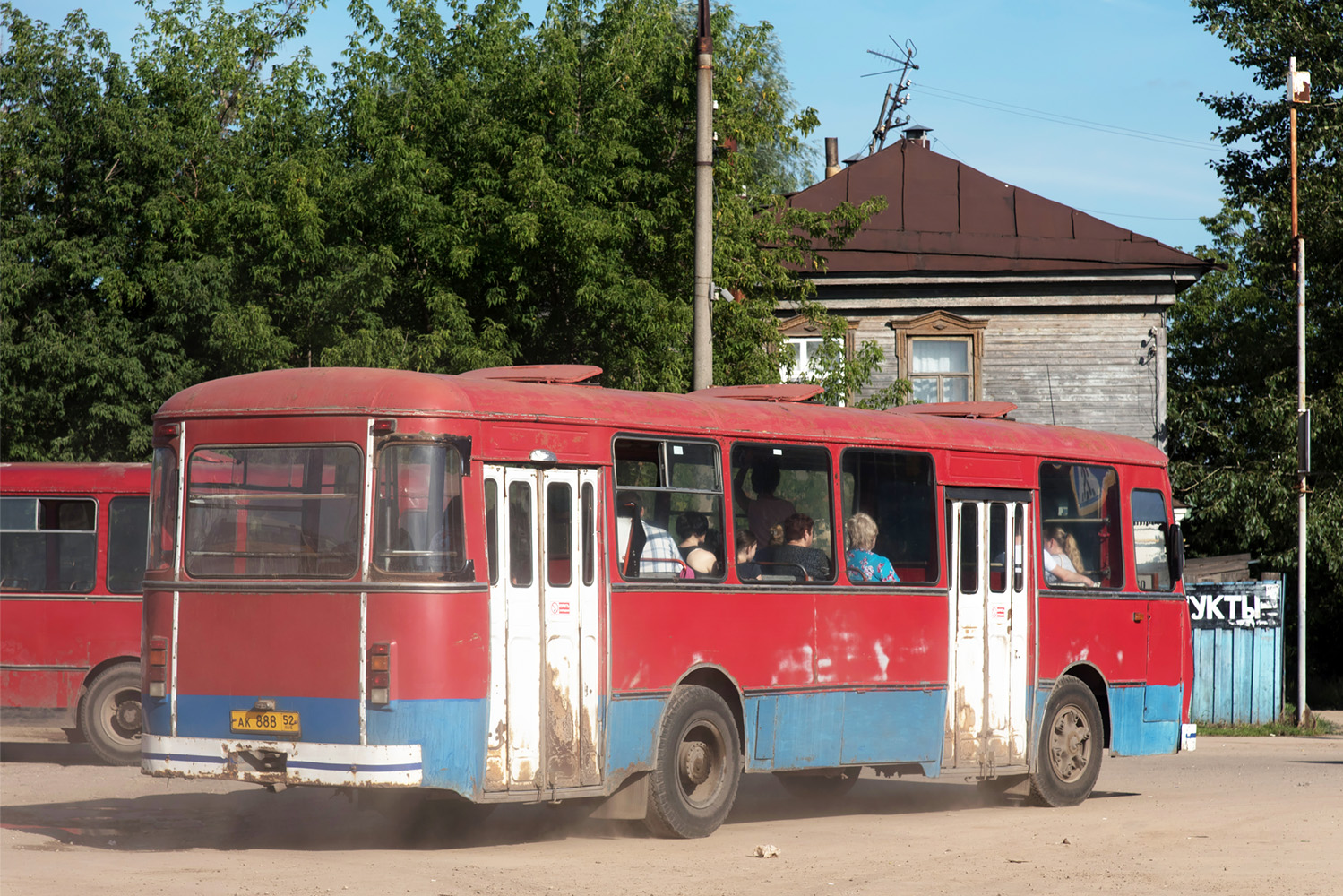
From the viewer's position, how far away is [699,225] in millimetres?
16594

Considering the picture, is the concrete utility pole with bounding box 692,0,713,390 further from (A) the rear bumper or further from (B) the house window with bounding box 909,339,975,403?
(B) the house window with bounding box 909,339,975,403

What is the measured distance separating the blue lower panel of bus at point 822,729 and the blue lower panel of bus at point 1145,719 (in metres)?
2.10

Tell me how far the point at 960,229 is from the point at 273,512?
77.5ft

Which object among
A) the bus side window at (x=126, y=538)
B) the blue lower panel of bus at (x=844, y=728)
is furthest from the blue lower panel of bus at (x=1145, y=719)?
the bus side window at (x=126, y=538)

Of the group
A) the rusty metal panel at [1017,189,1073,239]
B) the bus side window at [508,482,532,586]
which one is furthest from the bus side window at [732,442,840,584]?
the rusty metal panel at [1017,189,1073,239]

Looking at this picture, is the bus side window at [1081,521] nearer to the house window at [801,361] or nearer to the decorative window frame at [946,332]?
the house window at [801,361]

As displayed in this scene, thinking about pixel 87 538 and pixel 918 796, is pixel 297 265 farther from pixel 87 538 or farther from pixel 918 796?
pixel 918 796

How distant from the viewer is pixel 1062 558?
13461mm

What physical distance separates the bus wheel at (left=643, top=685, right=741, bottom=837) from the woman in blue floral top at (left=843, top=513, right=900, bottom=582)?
5.30 feet

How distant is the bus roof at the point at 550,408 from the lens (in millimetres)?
9531

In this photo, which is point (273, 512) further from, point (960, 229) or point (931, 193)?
point (931, 193)

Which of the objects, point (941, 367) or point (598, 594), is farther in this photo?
point (941, 367)

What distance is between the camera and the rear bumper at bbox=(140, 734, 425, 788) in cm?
905

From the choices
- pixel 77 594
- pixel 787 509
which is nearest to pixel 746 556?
pixel 787 509
